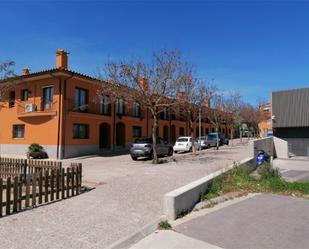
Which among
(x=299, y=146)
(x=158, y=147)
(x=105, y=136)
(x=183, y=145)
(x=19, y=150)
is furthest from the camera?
(x=183, y=145)

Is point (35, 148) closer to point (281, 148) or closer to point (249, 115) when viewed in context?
point (281, 148)

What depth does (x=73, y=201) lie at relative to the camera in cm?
945

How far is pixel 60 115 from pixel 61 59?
5133 millimetres

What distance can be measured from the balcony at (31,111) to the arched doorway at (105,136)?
5821mm

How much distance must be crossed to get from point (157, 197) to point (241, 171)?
13.0ft

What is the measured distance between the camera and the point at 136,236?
6.55 metres

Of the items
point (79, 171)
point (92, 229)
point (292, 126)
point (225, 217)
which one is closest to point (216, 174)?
point (225, 217)

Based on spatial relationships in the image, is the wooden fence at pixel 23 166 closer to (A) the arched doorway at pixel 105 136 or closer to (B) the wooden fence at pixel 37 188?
(B) the wooden fence at pixel 37 188

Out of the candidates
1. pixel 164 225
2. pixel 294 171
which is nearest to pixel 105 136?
pixel 294 171

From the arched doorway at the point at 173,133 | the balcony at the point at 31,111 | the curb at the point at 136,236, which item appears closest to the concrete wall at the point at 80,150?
the balcony at the point at 31,111

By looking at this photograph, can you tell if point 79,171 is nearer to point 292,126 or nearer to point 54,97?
point 54,97

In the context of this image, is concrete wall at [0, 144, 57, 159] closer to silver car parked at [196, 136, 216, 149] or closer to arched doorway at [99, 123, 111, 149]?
arched doorway at [99, 123, 111, 149]

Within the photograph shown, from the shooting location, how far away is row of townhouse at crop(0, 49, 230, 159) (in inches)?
1057

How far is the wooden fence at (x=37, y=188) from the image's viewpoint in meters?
8.13
